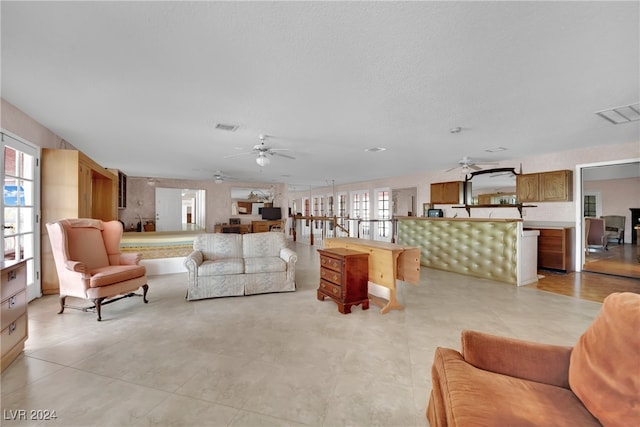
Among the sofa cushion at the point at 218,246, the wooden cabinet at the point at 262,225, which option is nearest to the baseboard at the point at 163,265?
the sofa cushion at the point at 218,246

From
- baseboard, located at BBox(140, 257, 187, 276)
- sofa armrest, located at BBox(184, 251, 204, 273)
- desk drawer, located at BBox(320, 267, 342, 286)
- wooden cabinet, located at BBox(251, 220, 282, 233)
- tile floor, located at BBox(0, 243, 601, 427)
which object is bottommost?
tile floor, located at BBox(0, 243, 601, 427)

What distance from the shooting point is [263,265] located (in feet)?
12.6

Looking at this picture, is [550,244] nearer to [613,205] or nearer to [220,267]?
[220,267]

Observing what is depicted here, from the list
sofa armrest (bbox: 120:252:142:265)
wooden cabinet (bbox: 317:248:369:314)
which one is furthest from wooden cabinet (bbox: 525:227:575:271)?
sofa armrest (bbox: 120:252:142:265)

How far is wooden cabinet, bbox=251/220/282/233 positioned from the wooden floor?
312 inches

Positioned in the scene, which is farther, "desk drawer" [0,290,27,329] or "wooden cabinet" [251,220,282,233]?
"wooden cabinet" [251,220,282,233]

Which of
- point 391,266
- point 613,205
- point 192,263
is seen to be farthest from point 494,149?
point 613,205

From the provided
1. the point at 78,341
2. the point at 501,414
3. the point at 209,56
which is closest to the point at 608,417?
the point at 501,414

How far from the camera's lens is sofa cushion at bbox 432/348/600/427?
0.98 metres

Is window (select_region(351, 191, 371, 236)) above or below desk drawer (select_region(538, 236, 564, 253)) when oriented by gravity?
above

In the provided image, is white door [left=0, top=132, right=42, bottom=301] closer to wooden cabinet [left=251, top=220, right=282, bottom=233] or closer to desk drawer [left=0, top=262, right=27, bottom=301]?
desk drawer [left=0, top=262, right=27, bottom=301]

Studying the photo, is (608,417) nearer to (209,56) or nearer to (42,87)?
(209,56)

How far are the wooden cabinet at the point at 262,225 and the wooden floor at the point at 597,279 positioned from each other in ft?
26.0

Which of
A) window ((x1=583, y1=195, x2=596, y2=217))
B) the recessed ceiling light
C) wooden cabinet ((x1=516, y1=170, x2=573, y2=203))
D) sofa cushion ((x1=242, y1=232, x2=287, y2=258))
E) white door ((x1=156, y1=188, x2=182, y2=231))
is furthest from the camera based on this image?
window ((x1=583, y1=195, x2=596, y2=217))
